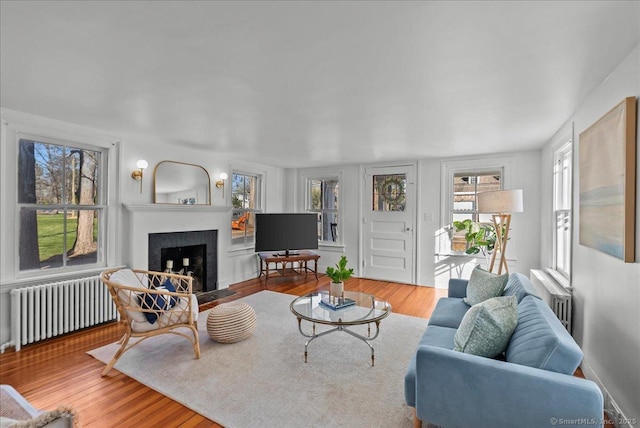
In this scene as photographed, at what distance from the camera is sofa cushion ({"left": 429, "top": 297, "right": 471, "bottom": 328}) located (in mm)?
2500

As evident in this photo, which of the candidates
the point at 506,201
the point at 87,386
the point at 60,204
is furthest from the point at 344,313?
the point at 60,204

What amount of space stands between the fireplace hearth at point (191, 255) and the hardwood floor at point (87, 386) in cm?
105

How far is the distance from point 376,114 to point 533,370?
7.66 feet

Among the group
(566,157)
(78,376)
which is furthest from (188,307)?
(566,157)

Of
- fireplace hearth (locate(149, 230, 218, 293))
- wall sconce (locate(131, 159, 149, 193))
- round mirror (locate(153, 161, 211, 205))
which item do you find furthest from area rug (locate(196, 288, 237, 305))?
wall sconce (locate(131, 159, 149, 193))

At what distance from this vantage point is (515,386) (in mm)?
1385

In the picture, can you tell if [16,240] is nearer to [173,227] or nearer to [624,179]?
[173,227]

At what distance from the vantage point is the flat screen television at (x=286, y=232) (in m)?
5.53

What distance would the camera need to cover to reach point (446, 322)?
2.50 m

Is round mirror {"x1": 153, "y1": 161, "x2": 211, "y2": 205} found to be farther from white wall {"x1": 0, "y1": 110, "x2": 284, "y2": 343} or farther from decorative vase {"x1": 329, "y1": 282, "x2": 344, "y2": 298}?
decorative vase {"x1": 329, "y1": 282, "x2": 344, "y2": 298}

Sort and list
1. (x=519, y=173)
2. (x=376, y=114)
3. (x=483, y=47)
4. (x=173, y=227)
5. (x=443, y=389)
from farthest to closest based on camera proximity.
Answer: (x=519, y=173) < (x=173, y=227) < (x=376, y=114) < (x=483, y=47) < (x=443, y=389)

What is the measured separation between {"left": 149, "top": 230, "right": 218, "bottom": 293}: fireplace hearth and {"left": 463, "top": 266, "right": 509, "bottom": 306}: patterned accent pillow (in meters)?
3.78

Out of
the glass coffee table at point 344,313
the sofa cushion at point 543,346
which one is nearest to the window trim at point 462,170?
the glass coffee table at point 344,313

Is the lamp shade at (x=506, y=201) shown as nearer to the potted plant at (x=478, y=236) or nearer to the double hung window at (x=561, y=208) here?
the double hung window at (x=561, y=208)
